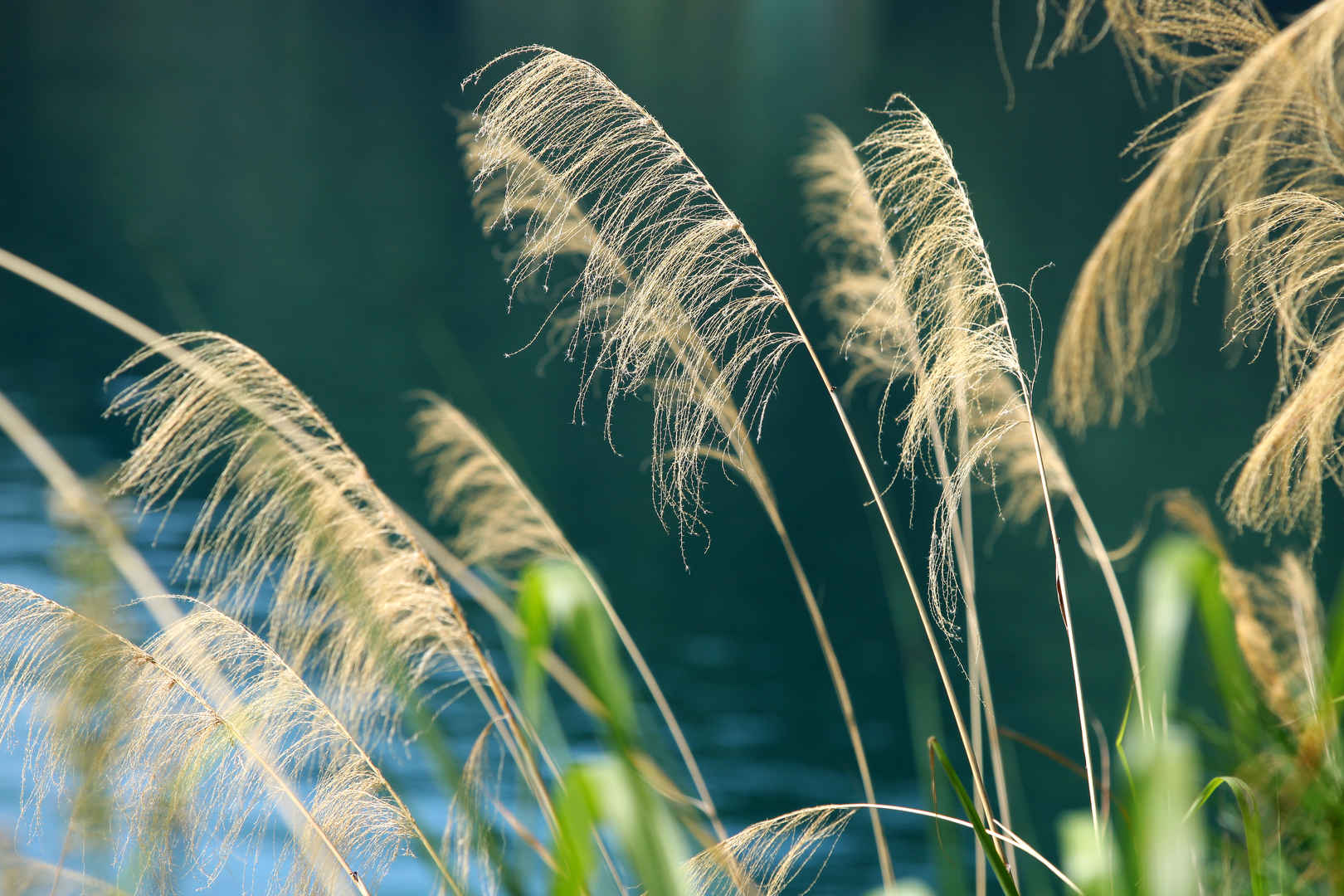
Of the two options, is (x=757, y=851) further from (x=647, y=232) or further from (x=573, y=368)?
(x=573, y=368)

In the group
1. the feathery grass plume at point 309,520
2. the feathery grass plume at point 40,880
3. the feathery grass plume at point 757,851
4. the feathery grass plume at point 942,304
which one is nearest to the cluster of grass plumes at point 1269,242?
the feathery grass plume at point 942,304

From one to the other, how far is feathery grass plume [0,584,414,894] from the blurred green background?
1.09 m

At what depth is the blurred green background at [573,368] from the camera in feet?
31.3

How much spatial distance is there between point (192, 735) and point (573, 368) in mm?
13479

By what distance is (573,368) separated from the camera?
49.5ft

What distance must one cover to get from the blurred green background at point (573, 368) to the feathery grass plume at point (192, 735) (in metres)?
1.09

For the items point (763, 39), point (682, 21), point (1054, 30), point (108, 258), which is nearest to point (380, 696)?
point (108, 258)

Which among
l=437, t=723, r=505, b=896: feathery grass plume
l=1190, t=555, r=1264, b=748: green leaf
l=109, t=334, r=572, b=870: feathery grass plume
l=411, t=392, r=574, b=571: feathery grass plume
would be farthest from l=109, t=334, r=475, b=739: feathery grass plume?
l=1190, t=555, r=1264, b=748: green leaf

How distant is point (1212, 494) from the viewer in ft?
39.2

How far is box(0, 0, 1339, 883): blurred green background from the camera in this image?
A: 9531mm

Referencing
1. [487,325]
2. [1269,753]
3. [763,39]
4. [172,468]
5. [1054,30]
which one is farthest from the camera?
[763,39]

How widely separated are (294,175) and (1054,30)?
1410cm

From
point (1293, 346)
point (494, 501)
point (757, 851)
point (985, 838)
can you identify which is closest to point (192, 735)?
point (757, 851)

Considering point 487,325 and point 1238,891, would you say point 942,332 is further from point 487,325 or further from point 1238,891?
point 487,325
